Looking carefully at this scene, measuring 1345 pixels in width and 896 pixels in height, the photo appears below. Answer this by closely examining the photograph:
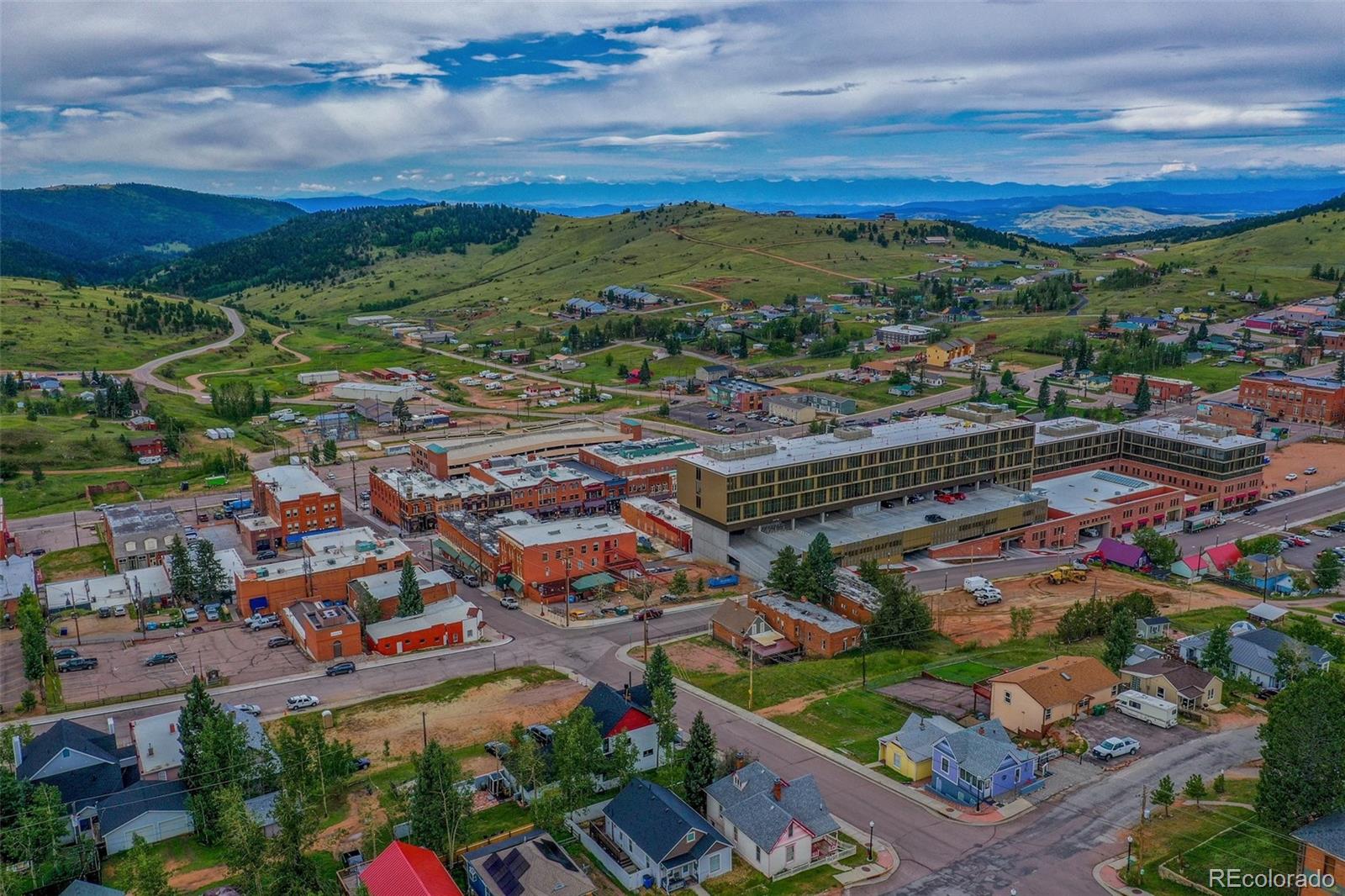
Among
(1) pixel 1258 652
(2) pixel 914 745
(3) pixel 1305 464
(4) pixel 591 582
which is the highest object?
(2) pixel 914 745

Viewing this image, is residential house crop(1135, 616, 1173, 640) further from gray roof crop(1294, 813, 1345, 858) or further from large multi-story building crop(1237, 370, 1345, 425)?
large multi-story building crop(1237, 370, 1345, 425)

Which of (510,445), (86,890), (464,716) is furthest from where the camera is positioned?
(510,445)

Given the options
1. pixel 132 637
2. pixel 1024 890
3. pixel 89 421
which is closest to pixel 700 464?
pixel 132 637

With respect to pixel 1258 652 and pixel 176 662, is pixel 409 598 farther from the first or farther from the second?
pixel 1258 652

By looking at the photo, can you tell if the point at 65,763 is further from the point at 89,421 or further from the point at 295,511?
the point at 89,421

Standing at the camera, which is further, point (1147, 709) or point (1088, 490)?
point (1088, 490)

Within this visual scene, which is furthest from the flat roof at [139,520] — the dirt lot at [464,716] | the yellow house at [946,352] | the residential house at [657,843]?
the yellow house at [946,352]

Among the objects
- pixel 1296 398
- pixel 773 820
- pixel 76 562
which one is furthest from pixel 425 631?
pixel 1296 398
